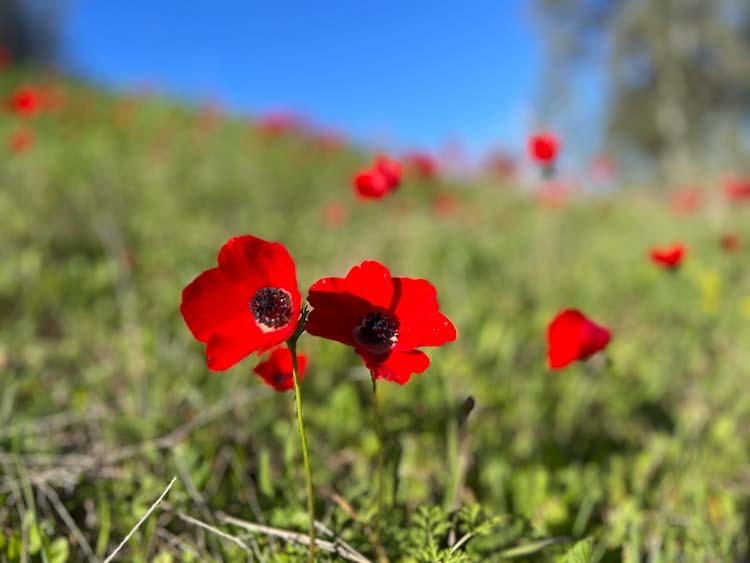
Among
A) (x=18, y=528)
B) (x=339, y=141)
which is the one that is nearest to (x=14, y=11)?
(x=339, y=141)

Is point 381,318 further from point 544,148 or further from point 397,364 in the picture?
point 544,148

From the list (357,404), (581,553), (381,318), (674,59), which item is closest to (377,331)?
(381,318)

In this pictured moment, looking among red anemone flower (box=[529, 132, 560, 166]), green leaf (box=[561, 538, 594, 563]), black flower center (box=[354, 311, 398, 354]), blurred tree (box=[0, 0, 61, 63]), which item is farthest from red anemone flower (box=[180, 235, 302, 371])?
blurred tree (box=[0, 0, 61, 63])

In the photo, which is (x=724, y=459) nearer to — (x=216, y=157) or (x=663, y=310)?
(x=663, y=310)

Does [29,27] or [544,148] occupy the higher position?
[29,27]

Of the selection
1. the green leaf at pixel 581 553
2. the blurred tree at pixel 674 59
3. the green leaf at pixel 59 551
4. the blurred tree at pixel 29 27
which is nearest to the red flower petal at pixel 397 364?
the green leaf at pixel 581 553

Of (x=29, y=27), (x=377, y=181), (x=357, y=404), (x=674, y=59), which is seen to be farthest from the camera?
(x=29, y=27)
